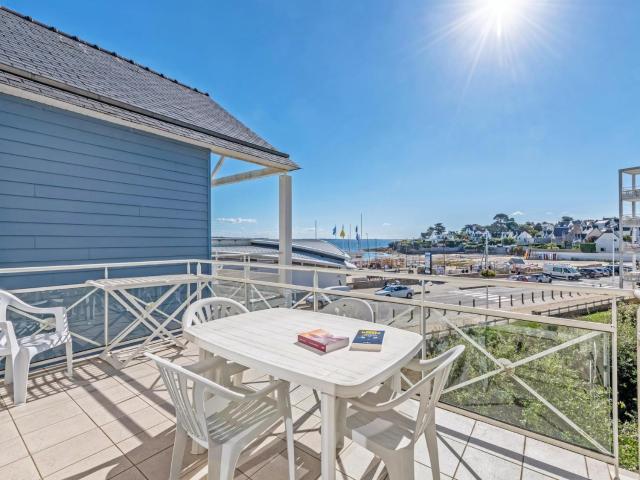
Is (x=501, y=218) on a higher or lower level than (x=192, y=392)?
higher

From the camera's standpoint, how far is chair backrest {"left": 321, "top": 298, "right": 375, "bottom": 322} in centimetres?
248

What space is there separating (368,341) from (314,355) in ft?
0.98

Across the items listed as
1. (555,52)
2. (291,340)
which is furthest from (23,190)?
(555,52)

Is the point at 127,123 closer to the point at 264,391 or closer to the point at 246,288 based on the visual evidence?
the point at 246,288

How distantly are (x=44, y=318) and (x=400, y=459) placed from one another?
12.5ft

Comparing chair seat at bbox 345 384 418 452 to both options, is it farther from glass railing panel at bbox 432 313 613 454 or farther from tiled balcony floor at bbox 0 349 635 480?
glass railing panel at bbox 432 313 613 454

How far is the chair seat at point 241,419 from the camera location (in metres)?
1.33

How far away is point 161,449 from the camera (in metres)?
1.88

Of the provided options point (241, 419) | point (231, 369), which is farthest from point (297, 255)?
point (241, 419)

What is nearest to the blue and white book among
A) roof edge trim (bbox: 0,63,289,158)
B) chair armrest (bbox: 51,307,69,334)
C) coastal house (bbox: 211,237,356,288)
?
chair armrest (bbox: 51,307,69,334)

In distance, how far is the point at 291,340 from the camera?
167 centimetres

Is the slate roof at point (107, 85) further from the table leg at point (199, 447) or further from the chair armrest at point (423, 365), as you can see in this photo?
the chair armrest at point (423, 365)

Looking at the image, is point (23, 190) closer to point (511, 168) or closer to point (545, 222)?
point (511, 168)

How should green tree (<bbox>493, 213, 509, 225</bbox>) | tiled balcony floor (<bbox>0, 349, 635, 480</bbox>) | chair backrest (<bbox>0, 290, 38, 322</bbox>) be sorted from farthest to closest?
green tree (<bbox>493, 213, 509, 225</bbox>) → chair backrest (<bbox>0, 290, 38, 322</bbox>) → tiled balcony floor (<bbox>0, 349, 635, 480</bbox>)
